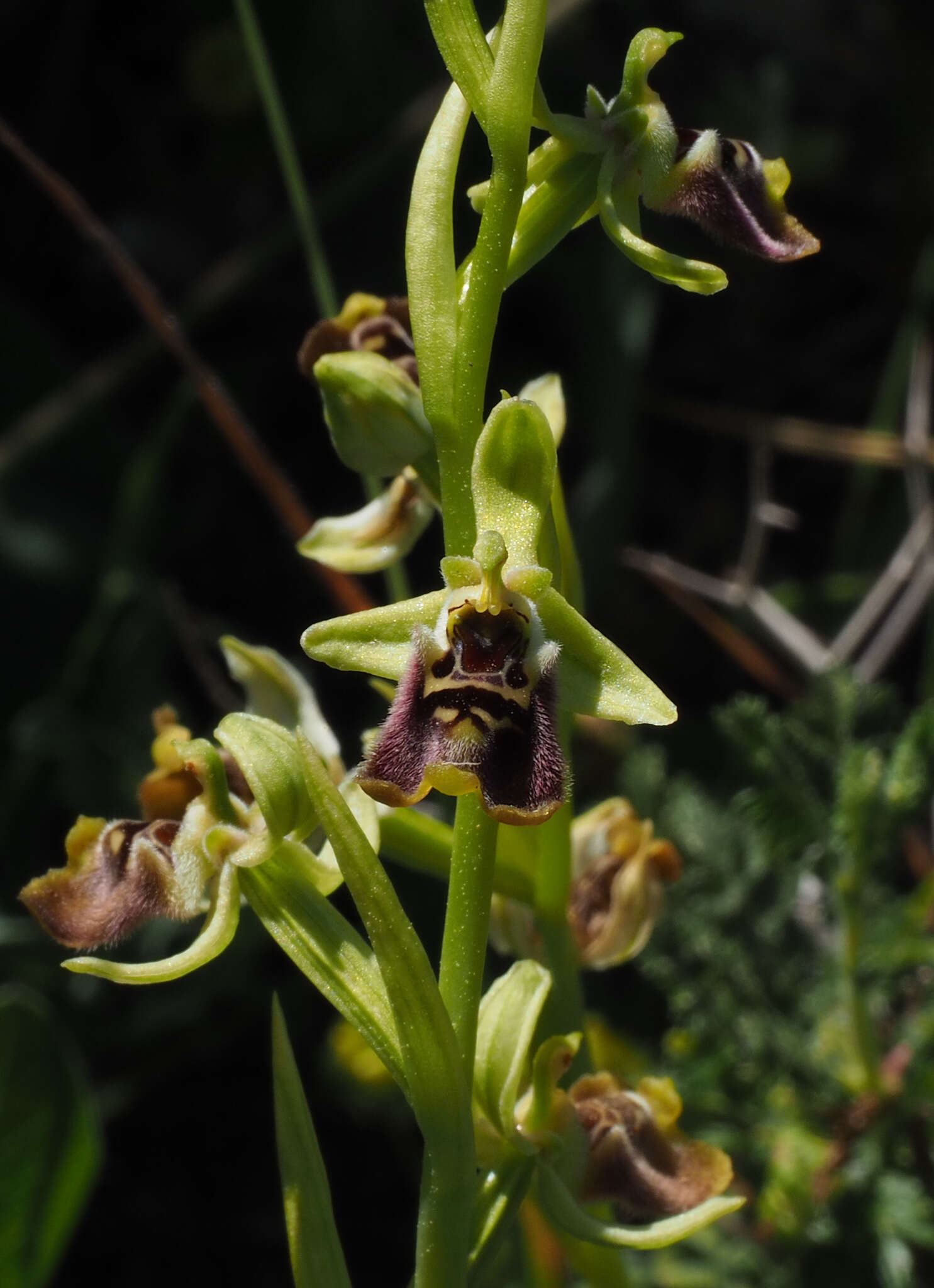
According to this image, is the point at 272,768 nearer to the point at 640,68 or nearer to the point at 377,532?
the point at 377,532

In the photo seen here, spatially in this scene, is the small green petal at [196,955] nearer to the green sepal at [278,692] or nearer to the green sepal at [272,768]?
the green sepal at [272,768]

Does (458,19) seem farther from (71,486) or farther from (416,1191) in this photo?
(416,1191)

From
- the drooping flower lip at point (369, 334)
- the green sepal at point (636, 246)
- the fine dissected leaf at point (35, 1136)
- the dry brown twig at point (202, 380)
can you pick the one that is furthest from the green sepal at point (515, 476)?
the fine dissected leaf at point (35, 1136)

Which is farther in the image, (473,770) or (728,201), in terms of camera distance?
(728,201)

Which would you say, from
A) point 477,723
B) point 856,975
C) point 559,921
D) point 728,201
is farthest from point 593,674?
point 856,975

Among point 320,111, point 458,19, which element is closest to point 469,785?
point 458,19

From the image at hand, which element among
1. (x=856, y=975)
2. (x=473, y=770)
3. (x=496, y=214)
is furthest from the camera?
(x=856, y=975)
